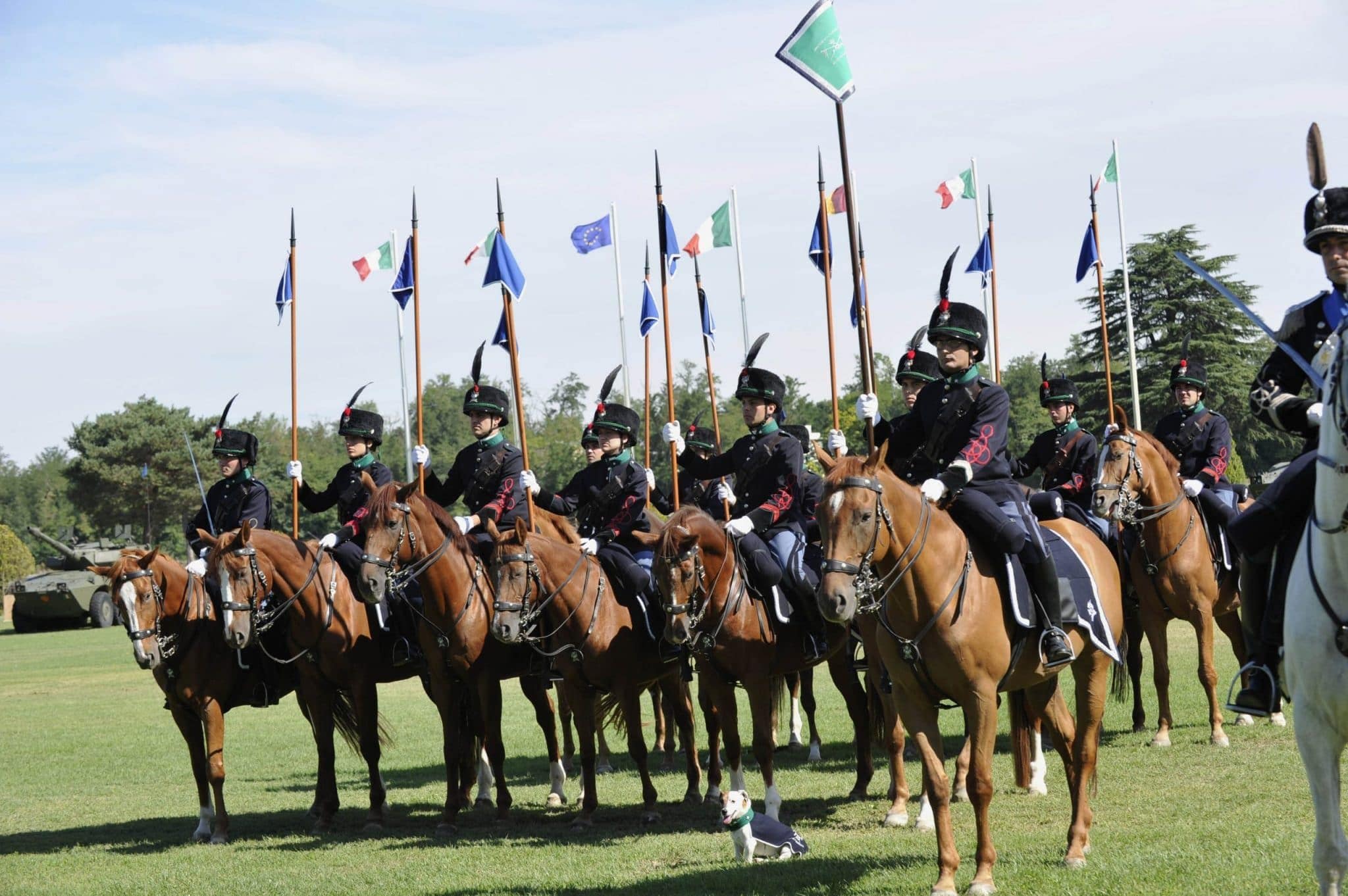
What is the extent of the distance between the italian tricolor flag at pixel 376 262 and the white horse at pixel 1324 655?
50.2 ft

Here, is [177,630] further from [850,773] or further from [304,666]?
[850,773]

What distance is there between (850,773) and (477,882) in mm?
4901

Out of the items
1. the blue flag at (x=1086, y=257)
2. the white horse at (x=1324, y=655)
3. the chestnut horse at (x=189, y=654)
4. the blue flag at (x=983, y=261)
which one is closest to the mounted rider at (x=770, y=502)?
the chestnut horse at (x=189, y=654)

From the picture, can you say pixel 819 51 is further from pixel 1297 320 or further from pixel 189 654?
pixel 189 654

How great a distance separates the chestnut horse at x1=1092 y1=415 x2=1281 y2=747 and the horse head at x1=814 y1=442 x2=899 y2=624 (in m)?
5.58

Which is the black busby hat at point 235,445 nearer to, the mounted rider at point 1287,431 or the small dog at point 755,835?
the small dog at point 755,835

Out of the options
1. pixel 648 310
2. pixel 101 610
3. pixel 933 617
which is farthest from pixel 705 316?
pixel 101 610

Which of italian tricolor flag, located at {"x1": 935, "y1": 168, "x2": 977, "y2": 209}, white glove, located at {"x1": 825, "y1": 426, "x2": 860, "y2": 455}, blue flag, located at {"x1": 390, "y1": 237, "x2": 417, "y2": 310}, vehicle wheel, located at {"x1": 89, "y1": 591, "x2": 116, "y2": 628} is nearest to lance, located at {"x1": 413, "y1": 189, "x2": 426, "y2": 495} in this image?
blue flag, located at {"x1": 390, "y1": 237, "x2": 417, "y2": 310}

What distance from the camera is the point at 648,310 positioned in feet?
59.6

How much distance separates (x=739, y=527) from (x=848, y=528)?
354 cm

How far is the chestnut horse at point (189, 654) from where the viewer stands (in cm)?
1187

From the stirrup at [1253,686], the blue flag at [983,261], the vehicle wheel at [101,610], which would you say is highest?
the blue flag at [983,261]

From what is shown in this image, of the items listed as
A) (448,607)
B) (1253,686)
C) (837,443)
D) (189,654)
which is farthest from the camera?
(189,654)

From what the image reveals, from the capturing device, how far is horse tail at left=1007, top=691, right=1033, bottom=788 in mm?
10875
